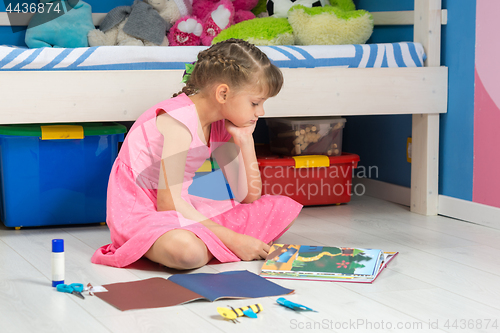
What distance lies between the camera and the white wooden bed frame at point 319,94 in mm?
1497

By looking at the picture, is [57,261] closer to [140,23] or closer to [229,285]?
[229,285]

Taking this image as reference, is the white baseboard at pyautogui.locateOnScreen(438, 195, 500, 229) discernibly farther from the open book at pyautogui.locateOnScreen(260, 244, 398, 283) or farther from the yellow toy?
the yellow toy

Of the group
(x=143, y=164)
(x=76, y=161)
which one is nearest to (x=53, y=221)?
(x=76, y=161)

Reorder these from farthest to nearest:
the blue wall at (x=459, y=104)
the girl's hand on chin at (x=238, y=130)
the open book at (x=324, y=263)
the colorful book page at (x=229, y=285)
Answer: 1. the blue wall at (x=459, y=104)
2. the girl's hand on chin at (x=238, y=130)
3. the open book at (x=324, y=263)
4. the colorful book page at (x=229, y=285)

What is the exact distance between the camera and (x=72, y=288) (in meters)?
1.06

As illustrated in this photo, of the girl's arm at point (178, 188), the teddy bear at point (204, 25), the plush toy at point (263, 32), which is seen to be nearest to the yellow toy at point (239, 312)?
the girl's arm at point (178, 188)

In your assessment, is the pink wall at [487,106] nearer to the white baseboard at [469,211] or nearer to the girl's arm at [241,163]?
the white baseboard at [469,211]

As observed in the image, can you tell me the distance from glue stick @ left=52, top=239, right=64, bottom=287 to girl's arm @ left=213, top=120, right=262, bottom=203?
1.68 ft

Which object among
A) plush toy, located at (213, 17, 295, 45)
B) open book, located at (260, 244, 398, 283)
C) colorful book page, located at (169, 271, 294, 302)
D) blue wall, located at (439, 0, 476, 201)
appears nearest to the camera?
colorful book page, located at (169, 271, 294, 302)

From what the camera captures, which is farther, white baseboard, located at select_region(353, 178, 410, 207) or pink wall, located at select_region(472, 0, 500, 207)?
white baseboard, located at select_region(353, 178, 410, 207)

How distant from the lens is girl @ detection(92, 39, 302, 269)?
4.06ft

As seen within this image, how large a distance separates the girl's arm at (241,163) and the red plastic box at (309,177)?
402 mm

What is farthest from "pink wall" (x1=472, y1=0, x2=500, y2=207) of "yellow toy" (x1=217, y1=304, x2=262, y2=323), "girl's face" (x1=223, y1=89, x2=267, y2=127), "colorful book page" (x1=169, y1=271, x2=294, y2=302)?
"yellow toy" (x1=217, y1=304, x2=262, y2=323)

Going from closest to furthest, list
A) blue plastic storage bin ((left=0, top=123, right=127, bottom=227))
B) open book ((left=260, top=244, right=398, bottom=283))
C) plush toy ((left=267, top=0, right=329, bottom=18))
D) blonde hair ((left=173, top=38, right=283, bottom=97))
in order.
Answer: open book ((left=260, top=244, right=398, bottom=283)) < blonde hair ((left=173, top=38, right=283, bottom=97)) < blue plastic storage bin ((left=0, top=123, right=127, bottom=227)) < plush toy ((left=267, top=0, right=329, bottom=18))
